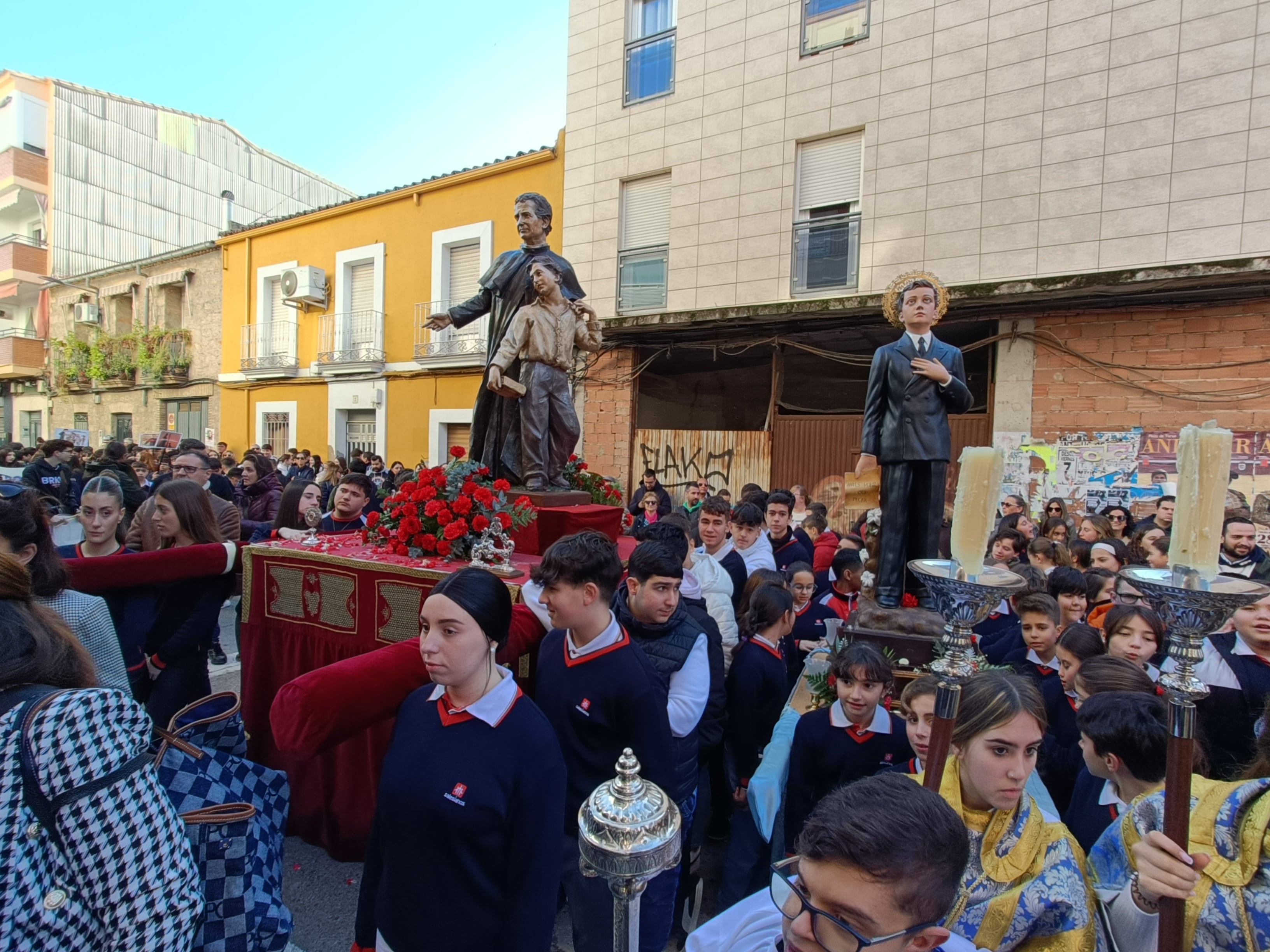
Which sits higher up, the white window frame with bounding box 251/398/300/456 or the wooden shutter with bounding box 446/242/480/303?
the wooden shutter with bounding box 446/242/480/303

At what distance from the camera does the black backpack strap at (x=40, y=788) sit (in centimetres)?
120

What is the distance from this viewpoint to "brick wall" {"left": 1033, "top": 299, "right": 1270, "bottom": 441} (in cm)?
746

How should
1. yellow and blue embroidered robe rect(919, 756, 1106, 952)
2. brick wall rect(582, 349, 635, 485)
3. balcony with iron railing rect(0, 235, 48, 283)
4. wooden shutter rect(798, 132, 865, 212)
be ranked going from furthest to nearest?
1. balcony with iron railing rect(0, 235, 48, 283)
2. brick wall rect(582, 349, 635, 485)
3. wooden shutter rect(798, 132, 865, 212)
4. yellow and blue embroidered robe rect(919, 756, 1106, 952)

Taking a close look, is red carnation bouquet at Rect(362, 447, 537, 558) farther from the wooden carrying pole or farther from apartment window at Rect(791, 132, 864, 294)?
apartment window at Rect(791, 132, 864, 294)

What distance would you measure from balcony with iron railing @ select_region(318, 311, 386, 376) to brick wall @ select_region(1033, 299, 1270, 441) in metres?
12.4

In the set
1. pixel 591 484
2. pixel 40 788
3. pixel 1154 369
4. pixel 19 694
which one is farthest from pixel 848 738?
pixel 1154 369

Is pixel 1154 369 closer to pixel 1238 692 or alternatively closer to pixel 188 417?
pixel 1238 692

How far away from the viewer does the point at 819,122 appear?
9.88 meters

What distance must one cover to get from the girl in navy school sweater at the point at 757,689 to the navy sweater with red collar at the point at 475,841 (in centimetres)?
147

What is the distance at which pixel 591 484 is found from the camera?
5223 mm

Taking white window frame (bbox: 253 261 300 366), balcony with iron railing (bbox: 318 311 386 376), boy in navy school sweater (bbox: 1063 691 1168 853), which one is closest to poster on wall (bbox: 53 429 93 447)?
white window frame (bbox: 253 261 300 366)

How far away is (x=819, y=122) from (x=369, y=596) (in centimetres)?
956

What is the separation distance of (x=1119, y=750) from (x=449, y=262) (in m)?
14.1

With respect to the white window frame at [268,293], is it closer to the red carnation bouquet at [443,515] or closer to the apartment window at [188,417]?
the apartment window at [188,417]
